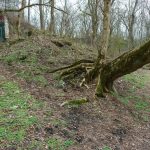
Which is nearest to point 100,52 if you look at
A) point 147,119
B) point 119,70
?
point 119,70

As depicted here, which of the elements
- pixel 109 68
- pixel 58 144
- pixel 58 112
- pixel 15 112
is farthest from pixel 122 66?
pixel 58 144

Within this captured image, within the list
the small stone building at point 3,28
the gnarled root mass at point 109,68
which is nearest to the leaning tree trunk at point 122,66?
the gnarled root mass at point 109,68

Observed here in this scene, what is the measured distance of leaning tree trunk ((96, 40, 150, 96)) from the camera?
9.33 m

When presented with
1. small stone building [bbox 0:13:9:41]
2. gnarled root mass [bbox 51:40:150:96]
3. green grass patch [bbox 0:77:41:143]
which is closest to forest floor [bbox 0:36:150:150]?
green grass patch [bbox 0:77:41:143]

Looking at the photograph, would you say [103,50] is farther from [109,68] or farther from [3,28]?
[3,28]

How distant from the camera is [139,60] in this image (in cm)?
952

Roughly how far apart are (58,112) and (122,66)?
8.91 ft

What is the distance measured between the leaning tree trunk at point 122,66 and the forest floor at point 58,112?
391 millimetres

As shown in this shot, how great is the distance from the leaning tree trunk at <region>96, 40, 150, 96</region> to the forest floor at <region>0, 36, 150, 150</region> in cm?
39

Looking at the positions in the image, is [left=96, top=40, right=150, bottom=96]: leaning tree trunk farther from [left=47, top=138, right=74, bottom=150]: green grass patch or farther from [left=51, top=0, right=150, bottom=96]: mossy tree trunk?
[left=47, top=138, right=74, bottom=150]: green grass patch

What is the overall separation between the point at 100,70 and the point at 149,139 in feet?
11.0

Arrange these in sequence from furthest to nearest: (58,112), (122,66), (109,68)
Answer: (109,68) → (122,66) → (58,112)

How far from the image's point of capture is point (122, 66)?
10.1 metres

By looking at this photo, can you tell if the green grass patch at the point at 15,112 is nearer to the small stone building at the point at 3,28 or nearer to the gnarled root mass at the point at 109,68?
the gnarled root mass at the point at 109,68
